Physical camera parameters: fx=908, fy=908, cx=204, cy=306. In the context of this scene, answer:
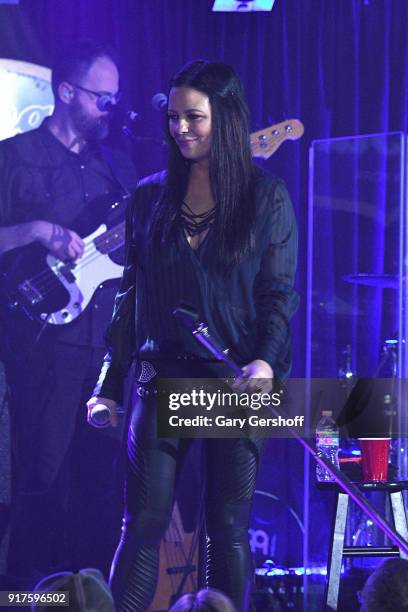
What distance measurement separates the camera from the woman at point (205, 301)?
2.42m

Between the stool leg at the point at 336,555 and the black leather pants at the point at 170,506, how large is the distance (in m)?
0.60

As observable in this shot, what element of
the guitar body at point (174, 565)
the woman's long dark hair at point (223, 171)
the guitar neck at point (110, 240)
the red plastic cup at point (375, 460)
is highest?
the guitar neck at point (110, 240)

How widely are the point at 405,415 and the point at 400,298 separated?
51 cm

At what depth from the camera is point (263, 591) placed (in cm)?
378

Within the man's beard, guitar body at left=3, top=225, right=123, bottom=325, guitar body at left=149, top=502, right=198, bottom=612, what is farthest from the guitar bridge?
guitar body at left=149, top=502, right=198, bottom=612

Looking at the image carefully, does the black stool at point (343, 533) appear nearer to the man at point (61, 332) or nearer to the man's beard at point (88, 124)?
the man at point (61, 332)

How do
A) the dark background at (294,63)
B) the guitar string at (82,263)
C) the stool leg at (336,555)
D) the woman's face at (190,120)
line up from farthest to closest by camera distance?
the dark background at (294,63)
the guitar string at (82,263)
the stool leg at (336,555)
the woman's face at (190,120)

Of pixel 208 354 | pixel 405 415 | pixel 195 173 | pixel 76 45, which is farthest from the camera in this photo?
pixel 76 45

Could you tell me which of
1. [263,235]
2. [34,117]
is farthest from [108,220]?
[263,235]

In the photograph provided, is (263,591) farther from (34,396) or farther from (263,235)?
(263,235)

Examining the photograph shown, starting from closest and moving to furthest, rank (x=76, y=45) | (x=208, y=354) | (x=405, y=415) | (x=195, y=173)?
(x=208, y=354)
(x=195, y=173)
(x=405, y=415)
(x=76, y=45)

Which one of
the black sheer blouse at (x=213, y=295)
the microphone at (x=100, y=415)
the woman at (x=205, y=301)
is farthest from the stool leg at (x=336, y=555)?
the microphone at (x=100, y=415)

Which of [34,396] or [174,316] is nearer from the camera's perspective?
[174,316]

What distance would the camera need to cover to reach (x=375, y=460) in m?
3.10
